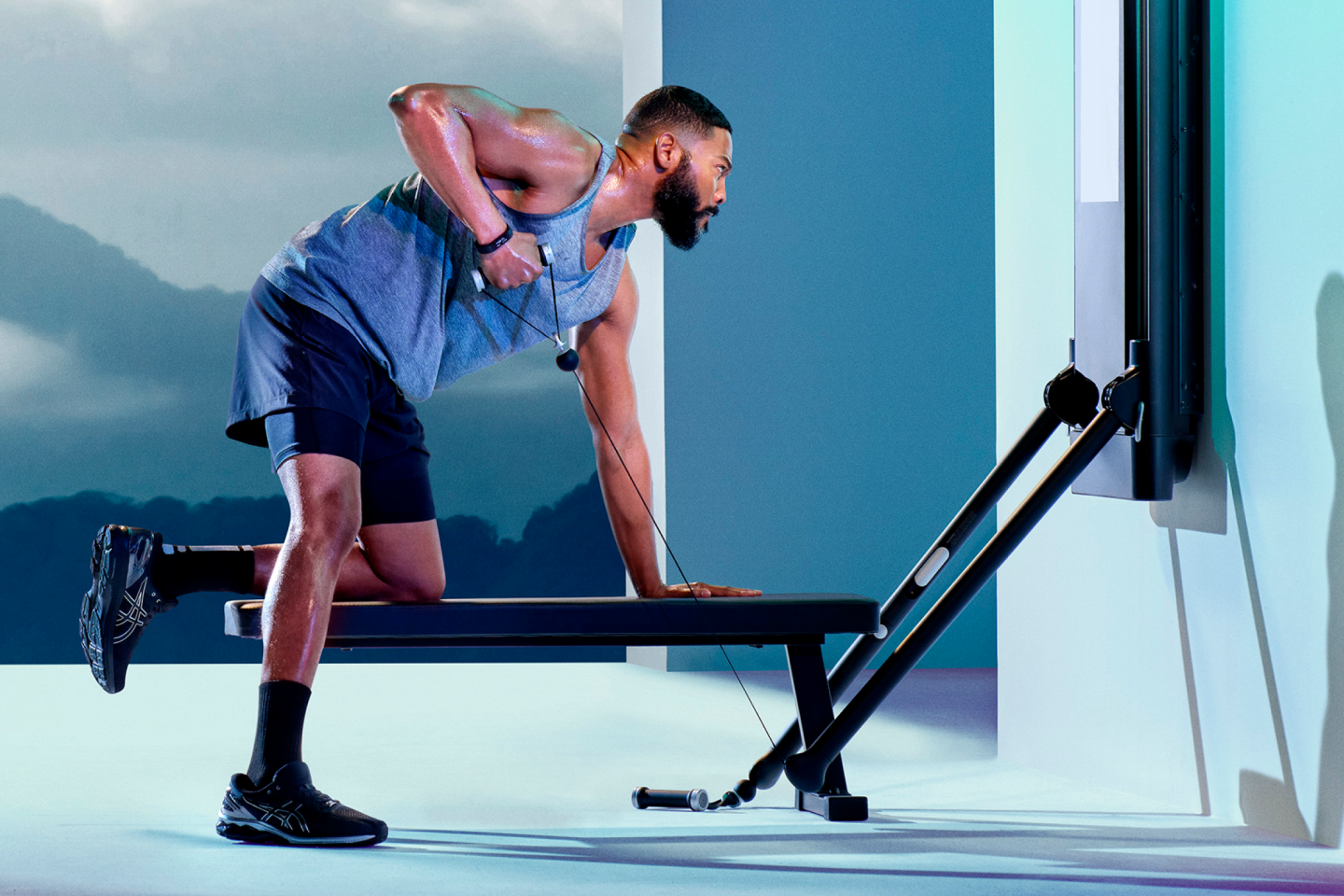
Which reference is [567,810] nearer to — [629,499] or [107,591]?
[629,499]

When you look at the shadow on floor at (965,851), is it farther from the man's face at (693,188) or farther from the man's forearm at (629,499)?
the man's face at (693,188)

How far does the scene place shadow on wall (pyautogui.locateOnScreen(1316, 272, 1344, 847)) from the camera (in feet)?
7.55

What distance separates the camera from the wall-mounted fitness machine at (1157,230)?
8.51 ft

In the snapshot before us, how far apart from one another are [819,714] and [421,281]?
41.6 inches

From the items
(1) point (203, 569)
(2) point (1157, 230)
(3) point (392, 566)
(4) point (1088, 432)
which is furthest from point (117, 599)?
(2) point (1157, 230)

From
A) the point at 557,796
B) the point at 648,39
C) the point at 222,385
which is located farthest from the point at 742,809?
the point at 222,385

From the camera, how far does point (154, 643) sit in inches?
316

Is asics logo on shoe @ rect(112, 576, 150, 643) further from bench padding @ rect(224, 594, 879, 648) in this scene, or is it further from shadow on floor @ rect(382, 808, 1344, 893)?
shadow on floor @ rect(382, 808, 1344, 893)

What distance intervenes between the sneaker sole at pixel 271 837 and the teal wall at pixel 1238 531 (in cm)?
151

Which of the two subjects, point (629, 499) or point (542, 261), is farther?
point (629, 499)

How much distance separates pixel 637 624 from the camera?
2.47 metres

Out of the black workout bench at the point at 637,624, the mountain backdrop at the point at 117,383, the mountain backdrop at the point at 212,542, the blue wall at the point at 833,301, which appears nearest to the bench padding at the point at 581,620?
the black workout bench at the point at 637,624

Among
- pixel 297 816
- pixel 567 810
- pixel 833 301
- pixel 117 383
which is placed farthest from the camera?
pixel 117 383

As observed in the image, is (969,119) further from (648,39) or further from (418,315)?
(418,315)
